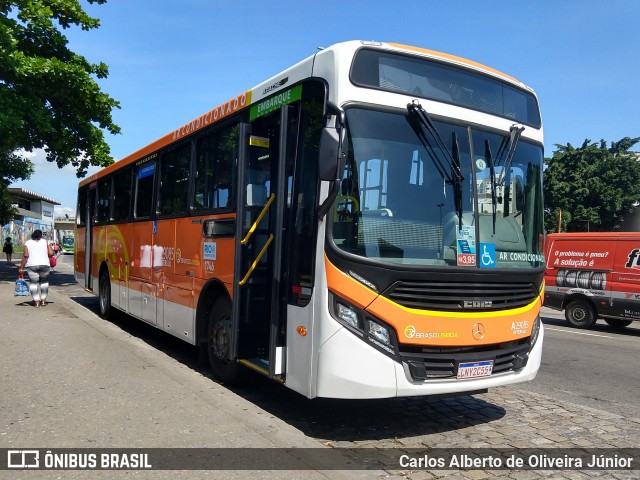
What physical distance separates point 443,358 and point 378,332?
637 mm

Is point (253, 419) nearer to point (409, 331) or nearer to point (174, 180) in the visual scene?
point (409, 331)

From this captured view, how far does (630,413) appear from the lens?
622cm

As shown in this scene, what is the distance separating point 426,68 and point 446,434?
3.35m

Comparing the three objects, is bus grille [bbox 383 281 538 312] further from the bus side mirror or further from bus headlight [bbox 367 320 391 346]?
the bus side mirror

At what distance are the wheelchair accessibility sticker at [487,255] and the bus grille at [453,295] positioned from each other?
17 cm

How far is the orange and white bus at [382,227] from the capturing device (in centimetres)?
458

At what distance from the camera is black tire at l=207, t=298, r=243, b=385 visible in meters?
6.36

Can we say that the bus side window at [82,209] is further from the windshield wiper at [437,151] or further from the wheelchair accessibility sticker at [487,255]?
the wheelchair accessibility sticker at [487,255]

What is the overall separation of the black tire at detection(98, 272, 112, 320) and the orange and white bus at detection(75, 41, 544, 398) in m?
6.07

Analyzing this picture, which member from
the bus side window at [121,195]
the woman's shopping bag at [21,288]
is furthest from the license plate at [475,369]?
the woman's shopping bag at [21,288]

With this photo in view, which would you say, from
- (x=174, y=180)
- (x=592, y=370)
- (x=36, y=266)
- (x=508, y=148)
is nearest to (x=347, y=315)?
(x=508, y=148)

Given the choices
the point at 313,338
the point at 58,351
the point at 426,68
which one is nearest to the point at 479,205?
the point at 426,68

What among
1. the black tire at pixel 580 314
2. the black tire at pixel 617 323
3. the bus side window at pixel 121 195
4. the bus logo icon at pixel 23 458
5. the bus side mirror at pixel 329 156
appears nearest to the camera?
the bus logo icon at pixel 23 458

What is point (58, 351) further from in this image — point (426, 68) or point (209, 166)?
point (426, 68)
